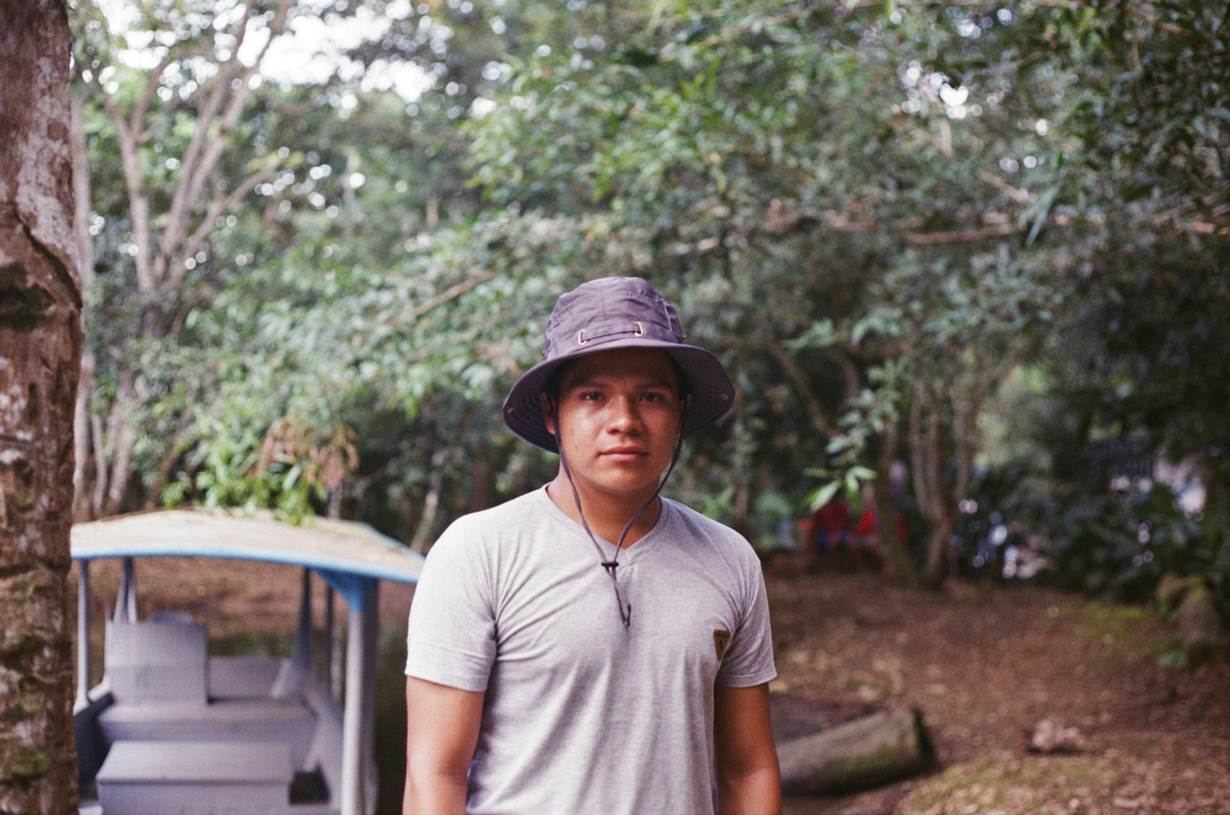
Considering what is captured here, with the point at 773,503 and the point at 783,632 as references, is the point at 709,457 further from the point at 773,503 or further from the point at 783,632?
the point at 773,503

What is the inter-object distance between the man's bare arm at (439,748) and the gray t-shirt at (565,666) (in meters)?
0.03

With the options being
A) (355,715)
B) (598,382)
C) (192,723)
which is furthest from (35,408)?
(192,723)

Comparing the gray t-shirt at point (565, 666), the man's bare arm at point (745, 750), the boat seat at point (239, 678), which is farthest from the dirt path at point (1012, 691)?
the gray t-shirt at point (565, 666)

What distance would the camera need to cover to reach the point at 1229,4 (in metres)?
3.84

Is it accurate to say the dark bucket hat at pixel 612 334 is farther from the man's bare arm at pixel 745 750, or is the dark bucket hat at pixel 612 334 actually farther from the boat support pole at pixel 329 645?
the boat support pole at pixel 329 645

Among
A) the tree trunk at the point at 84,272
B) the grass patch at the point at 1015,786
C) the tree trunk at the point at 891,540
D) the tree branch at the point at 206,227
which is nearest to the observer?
the grass patch at the point at 1015,786

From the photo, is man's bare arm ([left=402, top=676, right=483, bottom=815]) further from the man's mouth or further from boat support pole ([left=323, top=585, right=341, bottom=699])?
boat support pole ([left=323, top=585, right=341, bottom=699])

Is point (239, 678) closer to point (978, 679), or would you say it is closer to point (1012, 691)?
point (1012, 691)

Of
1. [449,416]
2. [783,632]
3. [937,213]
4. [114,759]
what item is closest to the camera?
[114,759]

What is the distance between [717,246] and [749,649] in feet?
→ 15.0

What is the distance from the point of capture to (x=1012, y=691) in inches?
356

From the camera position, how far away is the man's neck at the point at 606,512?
2010mm

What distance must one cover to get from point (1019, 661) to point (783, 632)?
2.61 metres

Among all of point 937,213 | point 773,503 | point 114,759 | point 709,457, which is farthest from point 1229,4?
point 773,503
